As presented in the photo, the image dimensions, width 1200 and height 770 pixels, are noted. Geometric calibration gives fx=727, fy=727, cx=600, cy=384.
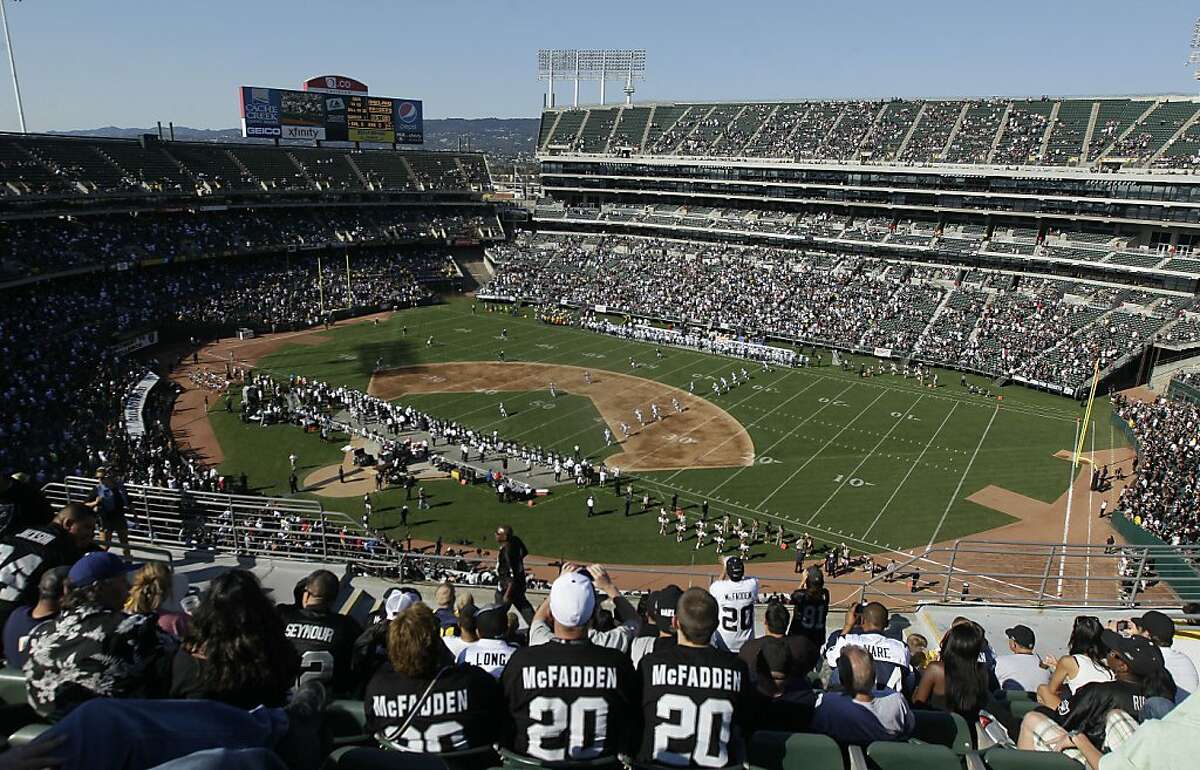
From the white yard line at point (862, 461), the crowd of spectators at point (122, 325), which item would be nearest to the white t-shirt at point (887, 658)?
the white yard line at point (862, 461)

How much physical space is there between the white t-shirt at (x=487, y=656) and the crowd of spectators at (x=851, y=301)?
136ft

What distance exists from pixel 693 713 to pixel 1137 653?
4.02 meters

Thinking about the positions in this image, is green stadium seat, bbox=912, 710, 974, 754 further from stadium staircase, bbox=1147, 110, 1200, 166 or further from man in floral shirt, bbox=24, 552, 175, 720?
stadium staircase, bbox=1147, 110, 1200, 166

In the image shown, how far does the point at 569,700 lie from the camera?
4.20m

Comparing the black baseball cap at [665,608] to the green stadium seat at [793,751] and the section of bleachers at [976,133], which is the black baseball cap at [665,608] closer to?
the green stadium seat at [793,751]

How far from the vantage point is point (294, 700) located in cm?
328

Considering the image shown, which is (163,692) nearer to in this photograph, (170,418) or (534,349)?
(170,418)

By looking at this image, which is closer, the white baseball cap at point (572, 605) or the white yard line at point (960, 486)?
the white baseball cap at point (572, 605)

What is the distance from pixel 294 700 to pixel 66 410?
1241 inches

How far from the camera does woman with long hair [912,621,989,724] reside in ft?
18.5

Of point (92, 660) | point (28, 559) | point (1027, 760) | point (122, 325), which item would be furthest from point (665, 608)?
point (122, 325)

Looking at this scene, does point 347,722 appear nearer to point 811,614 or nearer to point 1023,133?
point 811,614

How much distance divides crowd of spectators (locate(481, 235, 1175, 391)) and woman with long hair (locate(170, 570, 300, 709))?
43103 millimetres

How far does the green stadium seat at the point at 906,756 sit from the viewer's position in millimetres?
4445
